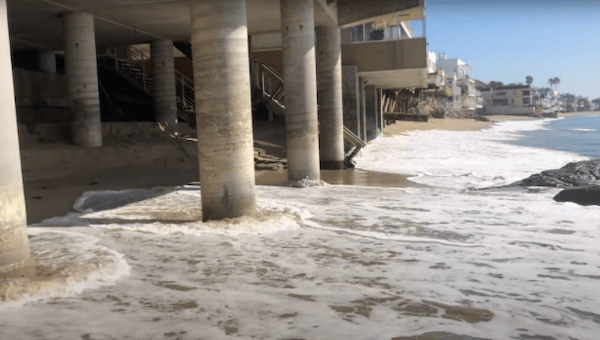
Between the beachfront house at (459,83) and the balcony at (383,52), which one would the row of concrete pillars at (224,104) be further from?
the beachfront house at (459,83)

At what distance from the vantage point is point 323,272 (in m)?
6.38

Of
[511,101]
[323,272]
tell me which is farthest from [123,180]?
[511,101]

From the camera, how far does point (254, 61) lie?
95.3ft

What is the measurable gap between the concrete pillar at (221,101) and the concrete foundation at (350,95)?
15950 millimetres

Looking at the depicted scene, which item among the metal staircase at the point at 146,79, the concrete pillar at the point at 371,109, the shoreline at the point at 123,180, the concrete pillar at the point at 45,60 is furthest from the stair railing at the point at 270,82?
the shoreline at the point at 123,180

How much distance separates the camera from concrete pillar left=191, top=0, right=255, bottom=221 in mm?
9297

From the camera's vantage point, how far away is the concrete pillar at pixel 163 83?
82.2ft

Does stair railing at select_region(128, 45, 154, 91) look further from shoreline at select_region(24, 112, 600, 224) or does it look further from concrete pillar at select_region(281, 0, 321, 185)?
concrete pillar at select_region(281, 0, 321, 185)

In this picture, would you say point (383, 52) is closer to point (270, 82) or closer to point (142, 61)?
point (270, 82)

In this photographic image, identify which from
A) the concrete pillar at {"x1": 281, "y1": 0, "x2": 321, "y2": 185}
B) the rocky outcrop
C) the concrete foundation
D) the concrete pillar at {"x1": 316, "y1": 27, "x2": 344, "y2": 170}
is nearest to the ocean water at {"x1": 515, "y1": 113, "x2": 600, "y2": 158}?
the concrete foundation

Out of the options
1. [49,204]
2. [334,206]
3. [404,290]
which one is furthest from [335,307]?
[49,204]

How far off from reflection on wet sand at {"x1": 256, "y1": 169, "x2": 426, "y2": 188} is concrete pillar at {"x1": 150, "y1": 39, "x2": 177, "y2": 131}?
26.7 feet

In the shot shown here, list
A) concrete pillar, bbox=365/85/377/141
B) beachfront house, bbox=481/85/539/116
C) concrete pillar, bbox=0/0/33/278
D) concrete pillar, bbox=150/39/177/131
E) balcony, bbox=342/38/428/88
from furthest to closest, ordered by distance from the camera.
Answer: beachfront house, bbox=481/85/539/116
concrete pillar, bbox=365/85/377/141
concrete pillar, bbox=150/39/177/131
balcony, bbox=342/38/428/88
concrete pillar, bbox=0/0/33/278

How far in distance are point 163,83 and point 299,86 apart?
12.1 metres
